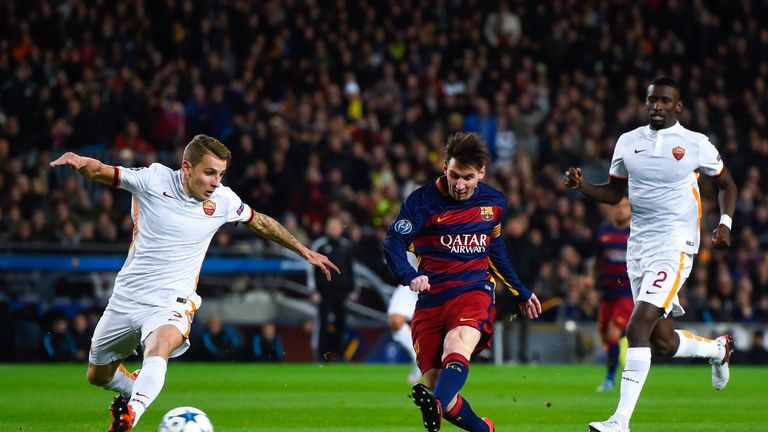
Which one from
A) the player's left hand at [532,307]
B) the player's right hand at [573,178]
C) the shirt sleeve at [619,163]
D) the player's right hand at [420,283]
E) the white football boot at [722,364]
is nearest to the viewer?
the player's right hand at [420,283]

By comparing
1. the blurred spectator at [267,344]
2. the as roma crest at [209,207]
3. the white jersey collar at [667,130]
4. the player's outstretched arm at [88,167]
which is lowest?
the blurred spectator at [267,344]

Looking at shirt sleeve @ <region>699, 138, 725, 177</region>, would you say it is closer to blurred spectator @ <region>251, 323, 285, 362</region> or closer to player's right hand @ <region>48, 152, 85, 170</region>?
player's right hand @ <region>48, 152, 85, 170</region>

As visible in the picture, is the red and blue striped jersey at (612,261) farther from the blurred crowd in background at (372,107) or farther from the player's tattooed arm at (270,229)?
the player's tattooed arm at (270,229)

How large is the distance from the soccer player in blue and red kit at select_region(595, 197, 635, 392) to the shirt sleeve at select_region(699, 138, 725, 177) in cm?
505

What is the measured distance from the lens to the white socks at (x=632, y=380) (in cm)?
869

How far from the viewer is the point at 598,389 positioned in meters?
14.4

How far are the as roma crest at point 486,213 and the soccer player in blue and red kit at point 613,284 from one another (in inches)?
269

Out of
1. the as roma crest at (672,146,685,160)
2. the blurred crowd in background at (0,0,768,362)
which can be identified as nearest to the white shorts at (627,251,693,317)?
the as roma crest at (672,146,685,160)

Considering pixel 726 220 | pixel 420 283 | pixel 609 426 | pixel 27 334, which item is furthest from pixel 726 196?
pixel 27 334

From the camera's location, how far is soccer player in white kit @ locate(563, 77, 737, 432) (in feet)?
30.6

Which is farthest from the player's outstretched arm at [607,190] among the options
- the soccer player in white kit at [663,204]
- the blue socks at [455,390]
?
the blue socks at [455,390]

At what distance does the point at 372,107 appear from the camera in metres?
22.7

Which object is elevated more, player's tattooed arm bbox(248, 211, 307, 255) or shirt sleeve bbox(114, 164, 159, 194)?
shirt sleeve bbox(114, 164, 159, 194)

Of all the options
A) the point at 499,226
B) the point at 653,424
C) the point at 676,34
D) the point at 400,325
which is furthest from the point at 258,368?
the point at 676,34
